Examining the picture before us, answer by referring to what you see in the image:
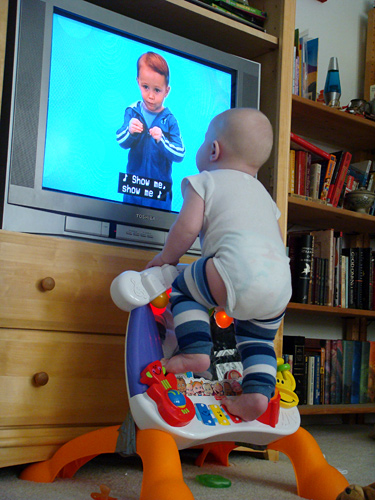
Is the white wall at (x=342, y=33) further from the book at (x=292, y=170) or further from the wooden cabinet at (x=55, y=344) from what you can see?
the wooden cabinet at (x=55, y=344)

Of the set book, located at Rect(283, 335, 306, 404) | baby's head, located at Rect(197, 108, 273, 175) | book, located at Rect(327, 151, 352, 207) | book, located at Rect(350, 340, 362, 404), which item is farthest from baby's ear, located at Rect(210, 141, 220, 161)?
book, located at Rect(350, 340, 362, 404)

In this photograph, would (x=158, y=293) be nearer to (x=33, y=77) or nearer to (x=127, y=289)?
→ (x=127, y=289)

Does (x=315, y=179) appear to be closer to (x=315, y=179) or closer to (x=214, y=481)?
(x=315, y=179)

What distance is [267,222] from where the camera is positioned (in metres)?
1.13

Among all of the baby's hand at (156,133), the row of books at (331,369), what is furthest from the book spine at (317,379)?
the baby's hand at (156,133)

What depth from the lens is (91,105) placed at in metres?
1.39

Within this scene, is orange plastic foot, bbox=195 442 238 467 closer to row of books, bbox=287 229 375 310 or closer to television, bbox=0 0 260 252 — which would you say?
television, bbox=0 0 260 252

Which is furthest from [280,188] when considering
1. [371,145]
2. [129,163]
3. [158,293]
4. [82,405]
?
[371,145]

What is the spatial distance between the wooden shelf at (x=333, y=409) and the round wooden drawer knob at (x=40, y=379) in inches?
40.5

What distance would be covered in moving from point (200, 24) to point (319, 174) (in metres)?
0.82

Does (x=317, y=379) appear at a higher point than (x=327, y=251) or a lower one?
lower

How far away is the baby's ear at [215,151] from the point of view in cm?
120

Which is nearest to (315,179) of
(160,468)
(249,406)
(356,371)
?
(356,371)

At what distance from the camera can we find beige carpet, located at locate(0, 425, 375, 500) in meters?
1.06
